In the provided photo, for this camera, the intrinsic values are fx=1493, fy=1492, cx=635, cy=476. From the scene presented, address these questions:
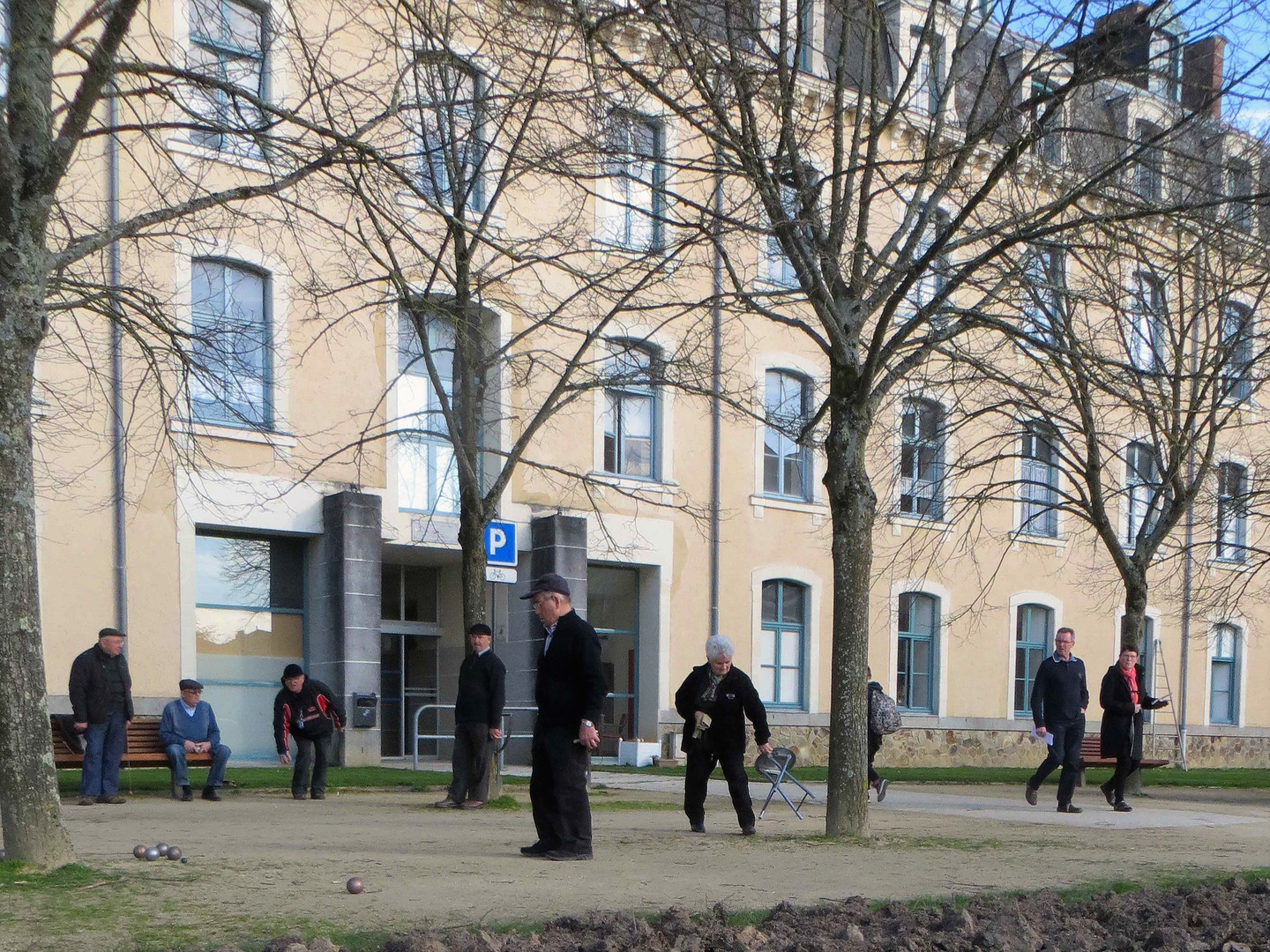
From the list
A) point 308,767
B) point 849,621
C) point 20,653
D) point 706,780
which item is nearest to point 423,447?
point 308,767

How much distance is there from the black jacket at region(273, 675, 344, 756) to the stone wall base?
420 inches

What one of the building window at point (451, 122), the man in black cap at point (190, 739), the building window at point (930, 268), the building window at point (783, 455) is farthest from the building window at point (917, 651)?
the man in black cap at point (190, 739)

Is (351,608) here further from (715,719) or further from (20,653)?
(20,653)

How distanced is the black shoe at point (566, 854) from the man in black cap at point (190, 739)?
6.42 m

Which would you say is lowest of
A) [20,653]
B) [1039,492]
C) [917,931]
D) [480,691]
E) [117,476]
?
[917,931]

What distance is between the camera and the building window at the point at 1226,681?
3428 centimetres

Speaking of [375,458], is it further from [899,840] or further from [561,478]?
[899,840]

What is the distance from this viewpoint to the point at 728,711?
11.4 metres

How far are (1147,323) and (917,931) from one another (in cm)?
1514

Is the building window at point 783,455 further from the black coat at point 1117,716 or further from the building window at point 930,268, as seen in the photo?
the black coat at point 1117,716

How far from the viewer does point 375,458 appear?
2172 cm

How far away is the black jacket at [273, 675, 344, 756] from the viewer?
14750mm

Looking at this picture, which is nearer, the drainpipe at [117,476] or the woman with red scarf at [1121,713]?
the woman with red scarf at [1121,713]

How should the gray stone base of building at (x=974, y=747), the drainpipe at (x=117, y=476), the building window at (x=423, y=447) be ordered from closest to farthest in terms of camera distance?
the drainpipe at (x=117, y=476), the building window at (x=423, y=447), the gray stone base of building at (x=974, y=747)
